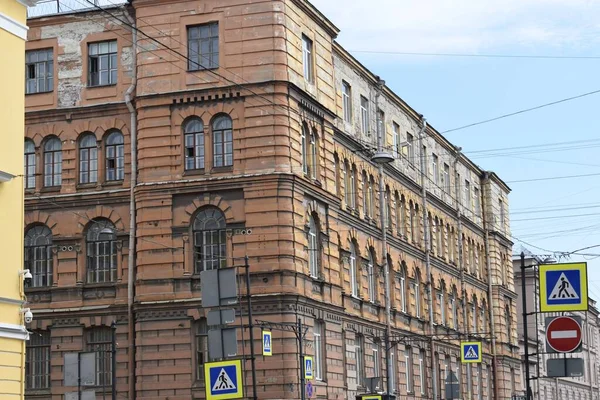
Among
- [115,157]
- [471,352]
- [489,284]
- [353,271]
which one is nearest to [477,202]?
[489,284]

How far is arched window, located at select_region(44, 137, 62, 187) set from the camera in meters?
45.3

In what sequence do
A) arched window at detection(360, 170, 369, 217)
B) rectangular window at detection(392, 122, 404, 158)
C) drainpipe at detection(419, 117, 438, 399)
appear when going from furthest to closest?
drainpipe at detection(419, 117, 438, 399) → rectangular window at detection(392, 122, 404, 158) → arched window at detection(360, 170, 369, 217)

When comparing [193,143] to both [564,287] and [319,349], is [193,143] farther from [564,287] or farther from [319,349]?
[564,287]

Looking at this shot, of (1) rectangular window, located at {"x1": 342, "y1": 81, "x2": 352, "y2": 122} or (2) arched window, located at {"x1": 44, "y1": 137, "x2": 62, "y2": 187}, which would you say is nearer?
(2) arched window, located at {"x1": 44, "y1": 137, "x2": 62, "y2": 187}

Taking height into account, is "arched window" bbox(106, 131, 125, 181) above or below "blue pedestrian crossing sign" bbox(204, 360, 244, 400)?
A: above

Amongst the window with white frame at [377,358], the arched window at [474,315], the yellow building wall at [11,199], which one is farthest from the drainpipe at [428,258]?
the yellow building wall at [11,199]

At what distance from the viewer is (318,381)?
144ft

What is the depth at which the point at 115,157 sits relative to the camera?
4459 centimetres

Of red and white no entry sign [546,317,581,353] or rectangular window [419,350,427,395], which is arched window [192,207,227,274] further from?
rectangular window [419,350,427,395]

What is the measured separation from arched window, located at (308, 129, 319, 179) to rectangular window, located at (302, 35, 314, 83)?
201 centimetres

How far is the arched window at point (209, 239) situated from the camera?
42562 mm

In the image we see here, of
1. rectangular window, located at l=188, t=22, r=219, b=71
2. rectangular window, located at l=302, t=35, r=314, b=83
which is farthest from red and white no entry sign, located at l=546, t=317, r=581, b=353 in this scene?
rectangular window, located at l=302, t=35, r=314, b=83

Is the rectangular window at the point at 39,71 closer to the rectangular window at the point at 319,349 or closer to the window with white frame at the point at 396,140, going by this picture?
the rectangular window at the point at 319,349

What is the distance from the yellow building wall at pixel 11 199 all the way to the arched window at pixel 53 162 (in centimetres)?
2062
